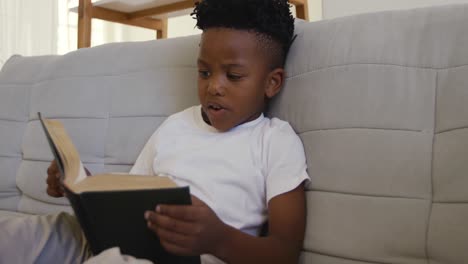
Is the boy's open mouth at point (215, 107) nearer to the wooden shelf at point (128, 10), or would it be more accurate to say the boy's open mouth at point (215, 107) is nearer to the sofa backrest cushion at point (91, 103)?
the sofa backrest cushion at point (91, 103)

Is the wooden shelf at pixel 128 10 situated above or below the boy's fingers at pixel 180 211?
above

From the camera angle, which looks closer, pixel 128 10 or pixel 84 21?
pixel 84 21

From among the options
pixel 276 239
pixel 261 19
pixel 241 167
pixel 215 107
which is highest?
pixel 261 19

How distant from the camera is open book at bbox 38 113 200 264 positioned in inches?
23.5

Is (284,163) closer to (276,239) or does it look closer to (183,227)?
(276,239)

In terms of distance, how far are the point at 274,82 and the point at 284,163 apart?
0.18 metres

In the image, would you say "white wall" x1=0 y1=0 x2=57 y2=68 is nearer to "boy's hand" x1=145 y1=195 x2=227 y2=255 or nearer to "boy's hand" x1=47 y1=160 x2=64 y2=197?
"boy's hand" x1=47 y1=160 x2=64 y2=197

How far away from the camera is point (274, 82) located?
3.20 ft

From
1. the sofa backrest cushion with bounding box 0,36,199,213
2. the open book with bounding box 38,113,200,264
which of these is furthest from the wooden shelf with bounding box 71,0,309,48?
the open book with bounding box 38,113,200,264

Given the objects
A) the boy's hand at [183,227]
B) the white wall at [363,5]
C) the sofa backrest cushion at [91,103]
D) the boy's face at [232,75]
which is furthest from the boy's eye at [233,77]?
the white wall at [363,5]

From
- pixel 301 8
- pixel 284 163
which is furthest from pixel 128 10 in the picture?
pixel 284 163

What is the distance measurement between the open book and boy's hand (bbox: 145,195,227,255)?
0.01m

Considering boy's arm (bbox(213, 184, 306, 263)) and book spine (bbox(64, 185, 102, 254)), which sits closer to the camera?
book spine (bbox(64, 185, 102, 254))

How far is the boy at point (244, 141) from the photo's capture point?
86 cm
